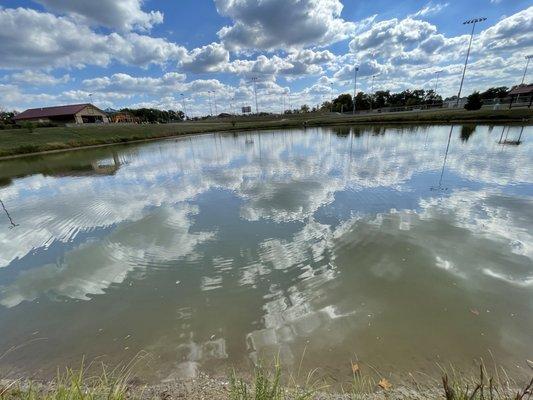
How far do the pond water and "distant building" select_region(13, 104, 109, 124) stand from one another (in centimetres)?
7766

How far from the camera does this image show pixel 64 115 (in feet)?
241

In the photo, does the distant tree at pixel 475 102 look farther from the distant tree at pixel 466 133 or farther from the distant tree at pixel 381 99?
the distant tree at pixel 381 99

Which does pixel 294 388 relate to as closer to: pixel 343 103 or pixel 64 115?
pixel 64 115

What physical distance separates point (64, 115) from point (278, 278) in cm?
9163

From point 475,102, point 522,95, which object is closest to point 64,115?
point 475,102

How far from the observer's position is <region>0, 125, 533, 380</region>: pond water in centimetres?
446

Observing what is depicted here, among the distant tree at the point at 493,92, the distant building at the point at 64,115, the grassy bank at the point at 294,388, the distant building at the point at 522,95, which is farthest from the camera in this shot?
the distant tree at the point at 493,92

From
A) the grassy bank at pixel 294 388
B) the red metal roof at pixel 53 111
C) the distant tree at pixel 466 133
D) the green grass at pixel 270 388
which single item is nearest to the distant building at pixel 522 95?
the distant tree at pixel 466 133

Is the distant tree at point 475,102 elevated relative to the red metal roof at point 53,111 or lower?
lower

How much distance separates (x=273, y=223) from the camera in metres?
9.27

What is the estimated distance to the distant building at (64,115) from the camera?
7381cm

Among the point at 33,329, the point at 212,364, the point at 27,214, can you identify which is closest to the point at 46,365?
the point at 33,329

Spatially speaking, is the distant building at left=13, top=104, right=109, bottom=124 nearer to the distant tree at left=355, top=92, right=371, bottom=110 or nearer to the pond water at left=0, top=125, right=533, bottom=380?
the pond water at left=0, top=125, right=533, bottom=380

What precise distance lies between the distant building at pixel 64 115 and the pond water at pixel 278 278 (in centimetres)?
7766
